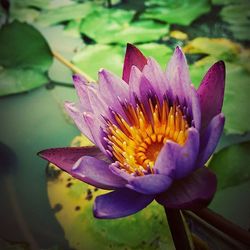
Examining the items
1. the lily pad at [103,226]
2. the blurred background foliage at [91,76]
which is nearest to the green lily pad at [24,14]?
the blurred background foliage at [91,76]

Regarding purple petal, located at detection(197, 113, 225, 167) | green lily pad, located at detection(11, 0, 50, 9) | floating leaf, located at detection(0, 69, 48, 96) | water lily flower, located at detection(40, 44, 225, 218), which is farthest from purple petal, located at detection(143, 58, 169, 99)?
green lily pad, located at detection(11, 0, 50, 9)

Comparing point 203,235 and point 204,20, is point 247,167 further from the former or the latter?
point 204,20

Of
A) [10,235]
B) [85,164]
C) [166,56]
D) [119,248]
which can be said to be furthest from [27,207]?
[166,56]

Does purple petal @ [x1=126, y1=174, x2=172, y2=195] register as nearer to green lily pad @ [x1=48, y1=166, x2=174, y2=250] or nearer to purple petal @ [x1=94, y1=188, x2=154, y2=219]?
purple petal @ [x1=94, y1=188, x2=154, y2=219]

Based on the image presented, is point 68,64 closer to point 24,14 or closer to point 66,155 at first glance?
point 24,14

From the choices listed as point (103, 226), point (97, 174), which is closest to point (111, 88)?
point (97, 174)

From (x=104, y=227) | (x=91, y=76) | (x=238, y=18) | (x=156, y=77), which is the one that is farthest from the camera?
(x=238, y=18)
